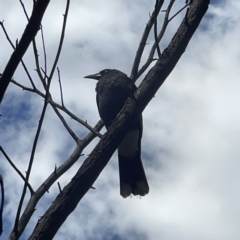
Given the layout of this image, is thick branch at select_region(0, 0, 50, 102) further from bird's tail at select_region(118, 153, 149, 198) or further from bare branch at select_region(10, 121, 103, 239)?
bird's tail at select_region(118, 153, 149, 198)

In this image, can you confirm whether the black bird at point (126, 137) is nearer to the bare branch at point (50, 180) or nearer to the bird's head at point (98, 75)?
the bird's head at point (98, 75)

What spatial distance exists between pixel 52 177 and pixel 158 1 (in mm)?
1478

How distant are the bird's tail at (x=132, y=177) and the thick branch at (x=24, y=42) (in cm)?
288

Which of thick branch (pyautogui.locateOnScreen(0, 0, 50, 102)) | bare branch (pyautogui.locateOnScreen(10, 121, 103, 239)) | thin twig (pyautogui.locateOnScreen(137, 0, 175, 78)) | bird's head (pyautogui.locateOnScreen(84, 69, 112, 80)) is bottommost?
thick branch (pyautogui.locateOnScreen(0, 0, 50, 102))

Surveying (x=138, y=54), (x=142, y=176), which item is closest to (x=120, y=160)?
(x=142, y=176)

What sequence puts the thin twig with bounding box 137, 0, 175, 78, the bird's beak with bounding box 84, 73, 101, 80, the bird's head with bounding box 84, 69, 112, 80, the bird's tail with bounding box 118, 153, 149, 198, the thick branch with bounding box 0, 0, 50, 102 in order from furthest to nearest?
the bird's beak with bounding box 84, 73, 101, 80
the bird's head with bounding box 84, 69, 112, 80
the bird's tail with bounding box 118, 153, 149, 198
the thin twig with bounding box 137, 0, 175, 78
the thick branch with bounding box 0, 0, 50, 102

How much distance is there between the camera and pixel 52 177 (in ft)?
10.6

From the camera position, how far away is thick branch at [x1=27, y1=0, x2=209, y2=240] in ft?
7.29

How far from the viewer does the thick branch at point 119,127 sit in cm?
222

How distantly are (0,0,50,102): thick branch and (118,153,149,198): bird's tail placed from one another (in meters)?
2.88

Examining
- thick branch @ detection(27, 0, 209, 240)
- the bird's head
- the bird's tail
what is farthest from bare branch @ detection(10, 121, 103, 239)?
the bird's head

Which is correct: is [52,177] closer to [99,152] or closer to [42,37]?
[99,152]

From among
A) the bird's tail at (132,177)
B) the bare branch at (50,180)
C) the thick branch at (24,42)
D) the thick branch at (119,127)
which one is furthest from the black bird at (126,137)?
the thick branch at (24,42)

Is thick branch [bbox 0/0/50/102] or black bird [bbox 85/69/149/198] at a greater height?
black bird [bbox 85/69/149/198]
